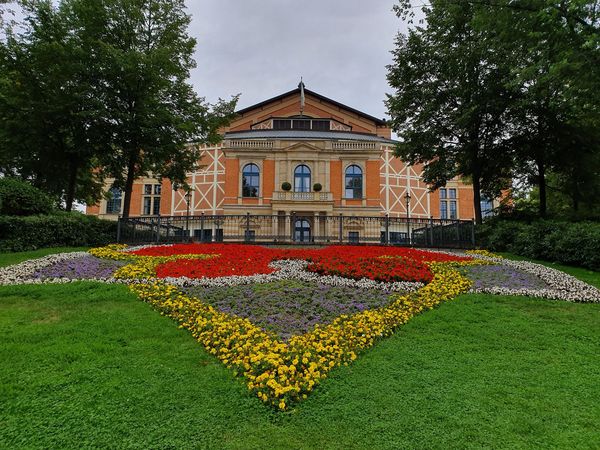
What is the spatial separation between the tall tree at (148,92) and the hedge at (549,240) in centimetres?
1480

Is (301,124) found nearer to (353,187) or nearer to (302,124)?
(302,124)

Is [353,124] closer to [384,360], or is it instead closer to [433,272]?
[433,272]

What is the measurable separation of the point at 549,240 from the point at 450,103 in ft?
32.7

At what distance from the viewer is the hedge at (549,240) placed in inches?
420

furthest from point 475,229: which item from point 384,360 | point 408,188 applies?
point 408,188

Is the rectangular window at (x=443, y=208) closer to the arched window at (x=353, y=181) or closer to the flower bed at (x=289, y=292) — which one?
the arched window at (x=353, y=181)

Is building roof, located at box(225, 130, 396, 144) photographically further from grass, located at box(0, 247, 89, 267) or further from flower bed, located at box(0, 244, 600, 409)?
flower bed, located at box(0, 244, 600, 409)

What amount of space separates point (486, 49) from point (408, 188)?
96.3 ft

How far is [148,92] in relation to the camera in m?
18.2

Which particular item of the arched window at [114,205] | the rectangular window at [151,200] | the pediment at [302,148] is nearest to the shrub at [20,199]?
the pediment at [302,148]

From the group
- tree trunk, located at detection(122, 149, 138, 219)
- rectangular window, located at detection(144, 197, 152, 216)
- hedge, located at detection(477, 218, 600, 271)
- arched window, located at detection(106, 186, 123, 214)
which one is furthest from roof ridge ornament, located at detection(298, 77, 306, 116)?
hedge, located at detection(477, 218, 600, 271)

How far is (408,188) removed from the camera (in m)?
44.8

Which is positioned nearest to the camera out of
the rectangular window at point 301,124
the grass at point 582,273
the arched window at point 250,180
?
the grass at point 582,273

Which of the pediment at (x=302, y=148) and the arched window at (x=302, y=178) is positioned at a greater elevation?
the pediment at (x=302, y=148)
